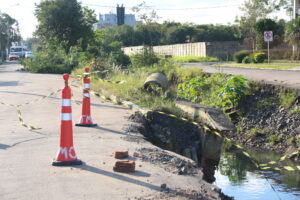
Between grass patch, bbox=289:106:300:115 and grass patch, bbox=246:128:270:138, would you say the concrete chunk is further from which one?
grass patch, bbox=289:106:300:115

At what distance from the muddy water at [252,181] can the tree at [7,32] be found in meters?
81.6

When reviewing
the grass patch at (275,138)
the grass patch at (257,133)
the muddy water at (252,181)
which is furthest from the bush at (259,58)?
the muddy water at (252,181)

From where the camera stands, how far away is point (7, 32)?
96500mm

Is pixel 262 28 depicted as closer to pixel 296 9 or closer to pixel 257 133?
pixel 296 9

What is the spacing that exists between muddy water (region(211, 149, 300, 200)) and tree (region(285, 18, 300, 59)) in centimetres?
2635

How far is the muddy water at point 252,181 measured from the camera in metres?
8.70

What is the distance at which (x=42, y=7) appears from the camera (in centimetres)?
4250

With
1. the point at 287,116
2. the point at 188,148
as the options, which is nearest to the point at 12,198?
the point at 188,148

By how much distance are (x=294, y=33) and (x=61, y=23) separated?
19185mm

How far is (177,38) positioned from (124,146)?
7668 cm

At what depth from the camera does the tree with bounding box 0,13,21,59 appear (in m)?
97.1

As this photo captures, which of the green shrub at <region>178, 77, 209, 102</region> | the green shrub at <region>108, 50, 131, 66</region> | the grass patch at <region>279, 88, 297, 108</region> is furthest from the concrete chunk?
the green shrub at <region>108, 50, 131, 66</region>

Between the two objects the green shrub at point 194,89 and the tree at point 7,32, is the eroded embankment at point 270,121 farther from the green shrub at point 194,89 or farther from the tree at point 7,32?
the tree at point 7,32

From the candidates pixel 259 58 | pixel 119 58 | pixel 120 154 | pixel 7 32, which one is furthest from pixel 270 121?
pixel 7 32
